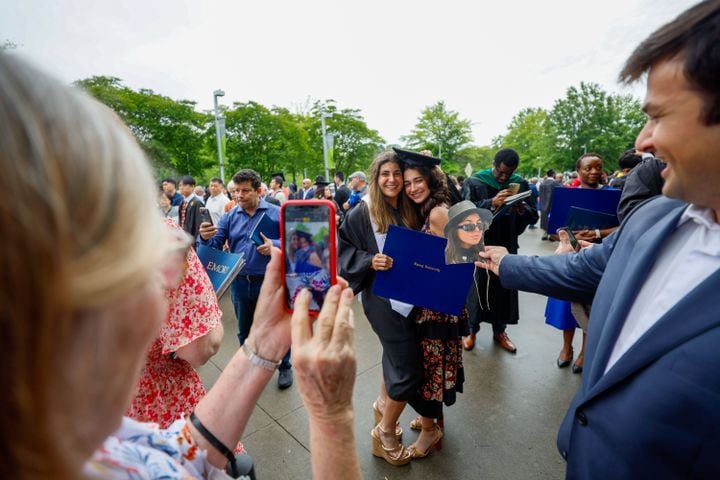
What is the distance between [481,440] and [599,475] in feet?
5.75

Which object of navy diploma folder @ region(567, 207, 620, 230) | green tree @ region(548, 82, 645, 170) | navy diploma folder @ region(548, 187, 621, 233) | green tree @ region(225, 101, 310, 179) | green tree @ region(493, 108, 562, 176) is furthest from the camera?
green tree @ region(493, 108, 562, 176)

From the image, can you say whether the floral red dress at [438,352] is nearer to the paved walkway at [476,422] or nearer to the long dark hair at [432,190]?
the paved walkway at [476,422]

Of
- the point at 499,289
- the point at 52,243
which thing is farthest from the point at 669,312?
the point at 499,289

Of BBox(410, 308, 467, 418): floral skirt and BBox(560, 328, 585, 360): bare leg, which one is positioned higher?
BBox(410, 308, 467, 418): floral skirt

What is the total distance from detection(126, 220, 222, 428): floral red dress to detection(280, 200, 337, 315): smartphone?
54cm

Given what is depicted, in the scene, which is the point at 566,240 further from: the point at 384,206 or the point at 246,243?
the point at 246,243

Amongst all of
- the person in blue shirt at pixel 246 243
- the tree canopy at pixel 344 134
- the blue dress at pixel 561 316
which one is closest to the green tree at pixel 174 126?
the tree canopy at pixel 344 134

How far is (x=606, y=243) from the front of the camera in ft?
5.09

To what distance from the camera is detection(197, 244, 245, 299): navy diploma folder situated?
85.5 inches

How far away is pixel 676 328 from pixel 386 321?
5.22ft

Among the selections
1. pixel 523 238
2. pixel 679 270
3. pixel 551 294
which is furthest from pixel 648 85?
pixel 523 238

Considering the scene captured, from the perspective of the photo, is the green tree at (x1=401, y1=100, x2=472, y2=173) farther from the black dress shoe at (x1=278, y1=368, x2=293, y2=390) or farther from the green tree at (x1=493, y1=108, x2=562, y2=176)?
the black dress shoe at (x1=278, y1=368, x2=293, y2=390)

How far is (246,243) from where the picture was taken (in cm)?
374

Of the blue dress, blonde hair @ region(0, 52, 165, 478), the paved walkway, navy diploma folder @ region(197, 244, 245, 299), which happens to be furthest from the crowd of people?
the blue dress
